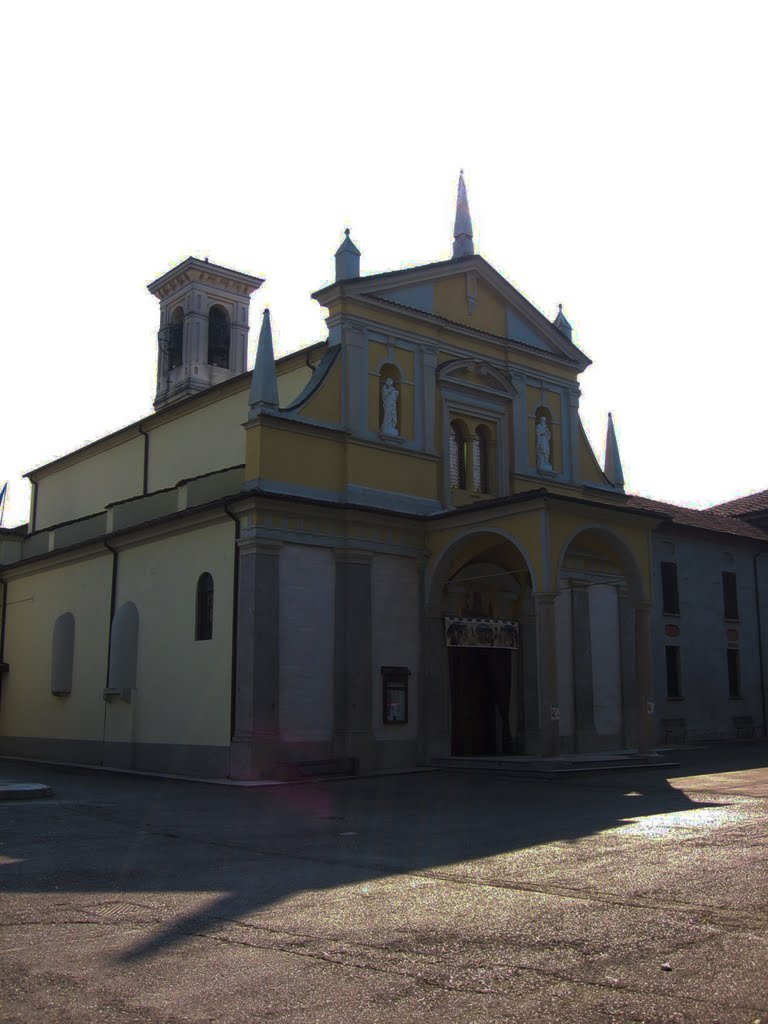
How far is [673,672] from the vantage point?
109ft

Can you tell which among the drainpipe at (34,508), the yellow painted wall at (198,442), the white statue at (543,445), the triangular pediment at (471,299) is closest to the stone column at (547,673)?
the white statue at (543,445)

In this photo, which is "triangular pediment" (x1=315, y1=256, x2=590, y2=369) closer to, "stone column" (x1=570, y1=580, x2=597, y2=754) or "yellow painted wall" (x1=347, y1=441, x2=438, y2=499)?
"yellow painted wall" (x1=347, y1=441, x2=438, y2=499)

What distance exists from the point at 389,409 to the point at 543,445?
5.45m

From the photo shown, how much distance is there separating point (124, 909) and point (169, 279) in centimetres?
3418

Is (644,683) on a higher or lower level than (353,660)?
lower

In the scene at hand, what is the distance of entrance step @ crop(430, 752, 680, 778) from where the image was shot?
65.5 feet

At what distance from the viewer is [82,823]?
13109 millimetres

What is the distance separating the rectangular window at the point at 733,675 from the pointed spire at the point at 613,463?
9532mm

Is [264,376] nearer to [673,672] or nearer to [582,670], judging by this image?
[582,670]

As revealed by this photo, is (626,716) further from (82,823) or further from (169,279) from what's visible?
(169,279)

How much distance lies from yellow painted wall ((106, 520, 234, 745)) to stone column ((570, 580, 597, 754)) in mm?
9311

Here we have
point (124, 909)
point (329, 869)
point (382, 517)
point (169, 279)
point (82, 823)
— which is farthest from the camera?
point (169, 279)

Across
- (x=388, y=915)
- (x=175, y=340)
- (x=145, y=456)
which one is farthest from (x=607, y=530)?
(x=175, y=340)

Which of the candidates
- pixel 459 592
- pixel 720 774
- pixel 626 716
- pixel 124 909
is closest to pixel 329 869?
pixel 124 909
